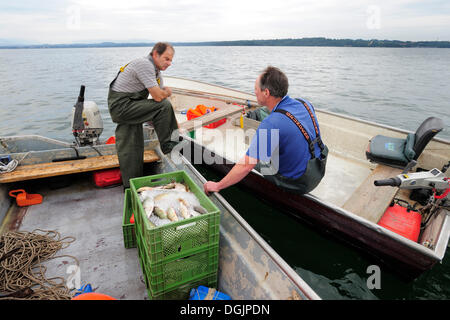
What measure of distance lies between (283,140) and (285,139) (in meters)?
0.02

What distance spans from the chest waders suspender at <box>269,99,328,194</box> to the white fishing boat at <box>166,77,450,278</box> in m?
0.31

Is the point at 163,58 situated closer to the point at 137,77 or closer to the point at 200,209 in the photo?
the point at 137,77

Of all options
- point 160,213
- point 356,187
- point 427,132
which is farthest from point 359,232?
point 160,213

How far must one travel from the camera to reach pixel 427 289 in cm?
299

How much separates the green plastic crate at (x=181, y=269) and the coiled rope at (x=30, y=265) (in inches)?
41.5

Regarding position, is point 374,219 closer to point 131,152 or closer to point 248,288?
point 248,288

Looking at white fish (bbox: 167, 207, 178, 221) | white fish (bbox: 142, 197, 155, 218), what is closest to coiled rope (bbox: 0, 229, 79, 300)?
white fish (bbox: 142, 197, 155, 218)

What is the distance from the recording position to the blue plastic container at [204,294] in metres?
1.91

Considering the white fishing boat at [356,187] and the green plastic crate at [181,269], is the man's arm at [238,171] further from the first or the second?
the white fishing boat at [356,187]

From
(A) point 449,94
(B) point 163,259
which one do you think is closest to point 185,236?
(B) point 163,259

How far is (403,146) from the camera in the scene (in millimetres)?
3918

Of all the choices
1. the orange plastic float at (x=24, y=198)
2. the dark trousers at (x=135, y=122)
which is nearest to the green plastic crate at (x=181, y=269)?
the dark trousers at (x=135, y=122)

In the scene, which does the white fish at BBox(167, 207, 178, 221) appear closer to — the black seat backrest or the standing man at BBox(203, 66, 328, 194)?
the standing man at BBox(203, 66, 328, 194)

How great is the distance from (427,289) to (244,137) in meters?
3.87
